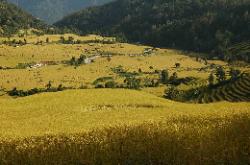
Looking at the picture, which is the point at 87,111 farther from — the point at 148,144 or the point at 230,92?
the point at 230,92

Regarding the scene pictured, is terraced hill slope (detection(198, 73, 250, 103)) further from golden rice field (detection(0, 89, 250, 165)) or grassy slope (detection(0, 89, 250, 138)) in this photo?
golden rice field (detection(0, 89, 250, 165))

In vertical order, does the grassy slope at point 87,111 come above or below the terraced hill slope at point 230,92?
above

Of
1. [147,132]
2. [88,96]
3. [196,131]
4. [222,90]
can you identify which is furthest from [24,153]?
[222,90]

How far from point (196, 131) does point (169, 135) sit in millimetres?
1628

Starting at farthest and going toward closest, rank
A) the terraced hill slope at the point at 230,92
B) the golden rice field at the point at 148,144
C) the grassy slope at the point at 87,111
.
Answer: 1. the terraced hill slope at the point at 230,92
2. the grassy slope at the point at 87,111
3. the golden rice field at the point at 148,144

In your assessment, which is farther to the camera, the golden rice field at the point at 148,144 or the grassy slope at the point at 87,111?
the grassy slope at the point at 87,111

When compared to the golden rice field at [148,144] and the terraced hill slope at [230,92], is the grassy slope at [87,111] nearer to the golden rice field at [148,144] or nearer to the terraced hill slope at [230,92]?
the golden rice field at [148,144]

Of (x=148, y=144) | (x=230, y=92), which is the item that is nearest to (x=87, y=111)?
(x=148, y=144)

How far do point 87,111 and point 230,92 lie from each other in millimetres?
128888

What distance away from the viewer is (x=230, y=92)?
174625 millimetres

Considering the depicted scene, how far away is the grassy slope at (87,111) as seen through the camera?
120ft

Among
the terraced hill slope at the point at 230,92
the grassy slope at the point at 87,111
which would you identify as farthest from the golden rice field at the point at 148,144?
the terraced hill slope at the point at 230,92

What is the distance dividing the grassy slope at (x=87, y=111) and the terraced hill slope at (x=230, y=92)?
101 m

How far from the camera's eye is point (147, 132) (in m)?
29.7
